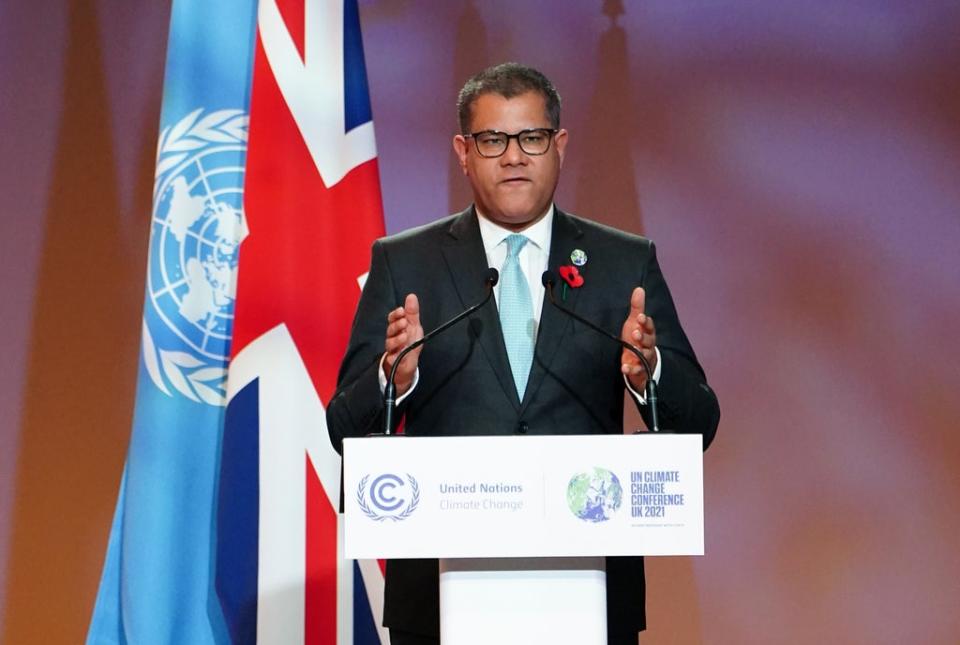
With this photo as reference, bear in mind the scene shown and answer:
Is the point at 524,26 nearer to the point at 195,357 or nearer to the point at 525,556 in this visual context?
the point at 195,357

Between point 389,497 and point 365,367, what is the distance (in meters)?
0.55

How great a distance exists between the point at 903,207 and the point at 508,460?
2.64 m

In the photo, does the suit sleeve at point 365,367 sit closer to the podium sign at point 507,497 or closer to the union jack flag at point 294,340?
the podium sign at point 507,497

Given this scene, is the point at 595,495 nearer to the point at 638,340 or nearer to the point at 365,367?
the point at 638,340

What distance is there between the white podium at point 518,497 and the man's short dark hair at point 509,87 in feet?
2.52

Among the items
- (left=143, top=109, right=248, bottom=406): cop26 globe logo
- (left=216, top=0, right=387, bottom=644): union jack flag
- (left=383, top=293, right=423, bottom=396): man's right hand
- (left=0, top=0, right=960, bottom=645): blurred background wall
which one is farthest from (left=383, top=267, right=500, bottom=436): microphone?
(left=0, top=0, right=960, bottom=645): blurred background wall

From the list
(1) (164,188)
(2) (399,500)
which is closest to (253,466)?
(1) (164,188)

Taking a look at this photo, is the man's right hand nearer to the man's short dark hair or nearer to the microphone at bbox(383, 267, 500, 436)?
the microphone at bbox(383, 267, 500, 436)

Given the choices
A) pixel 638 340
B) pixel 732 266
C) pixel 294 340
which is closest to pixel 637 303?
→ pixel 638 340

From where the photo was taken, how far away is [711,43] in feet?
12.4

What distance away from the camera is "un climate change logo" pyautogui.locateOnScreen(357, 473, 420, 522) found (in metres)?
1.56

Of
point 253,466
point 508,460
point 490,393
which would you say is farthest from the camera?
point 253,466

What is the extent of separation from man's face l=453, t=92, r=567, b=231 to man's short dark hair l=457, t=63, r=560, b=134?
0.01 meters

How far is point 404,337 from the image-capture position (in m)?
1.74
